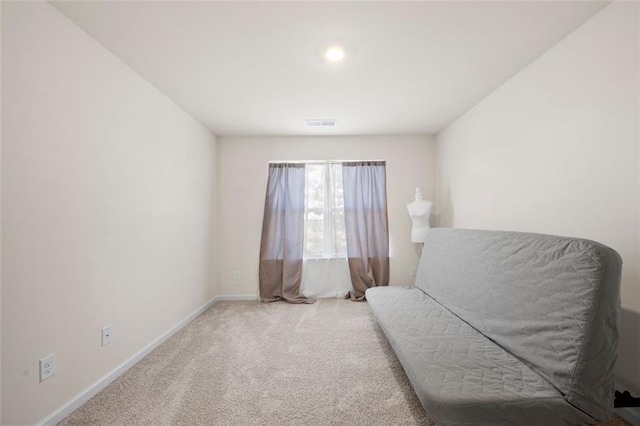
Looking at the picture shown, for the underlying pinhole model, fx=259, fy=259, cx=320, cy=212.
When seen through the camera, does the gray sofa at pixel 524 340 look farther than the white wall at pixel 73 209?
No

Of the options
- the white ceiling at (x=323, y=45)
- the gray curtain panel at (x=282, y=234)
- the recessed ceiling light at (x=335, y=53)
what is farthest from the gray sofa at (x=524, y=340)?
the gray curtain panel at (x=282, y=234)

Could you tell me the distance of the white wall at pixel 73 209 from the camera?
1.23 metres

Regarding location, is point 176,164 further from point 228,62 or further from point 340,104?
point 340,104

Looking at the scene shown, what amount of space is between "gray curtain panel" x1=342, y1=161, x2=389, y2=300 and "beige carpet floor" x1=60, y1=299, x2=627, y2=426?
0.94m

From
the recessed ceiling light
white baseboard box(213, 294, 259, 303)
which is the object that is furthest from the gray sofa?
white baseboard box(213, 294, 259, 303)

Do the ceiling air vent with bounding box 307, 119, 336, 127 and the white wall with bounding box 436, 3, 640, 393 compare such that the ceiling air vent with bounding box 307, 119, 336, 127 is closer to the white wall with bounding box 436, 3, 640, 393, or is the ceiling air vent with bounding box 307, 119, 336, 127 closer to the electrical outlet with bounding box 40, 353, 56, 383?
the white wall with bounding box 436, 3, 640, 393

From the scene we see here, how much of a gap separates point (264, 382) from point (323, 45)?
2286mm

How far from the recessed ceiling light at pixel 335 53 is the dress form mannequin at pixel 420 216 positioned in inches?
77.6

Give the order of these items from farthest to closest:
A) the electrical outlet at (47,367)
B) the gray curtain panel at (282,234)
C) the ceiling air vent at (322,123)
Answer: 1. the gray curtain panel at (282,234)
2. the ceiling air vent at (322,123)
3. the electrical outlet at (47,367)

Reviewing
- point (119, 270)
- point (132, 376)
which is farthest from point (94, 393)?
Answer: point (119, 270)

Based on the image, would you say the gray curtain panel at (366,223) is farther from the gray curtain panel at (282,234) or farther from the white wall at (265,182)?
the gray curtain panel at (282,234)

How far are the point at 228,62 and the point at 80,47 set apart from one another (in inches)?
33.4

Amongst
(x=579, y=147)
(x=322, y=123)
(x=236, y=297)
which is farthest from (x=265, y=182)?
(x=579, y=147)

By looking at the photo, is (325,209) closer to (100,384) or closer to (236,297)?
(236,297)
